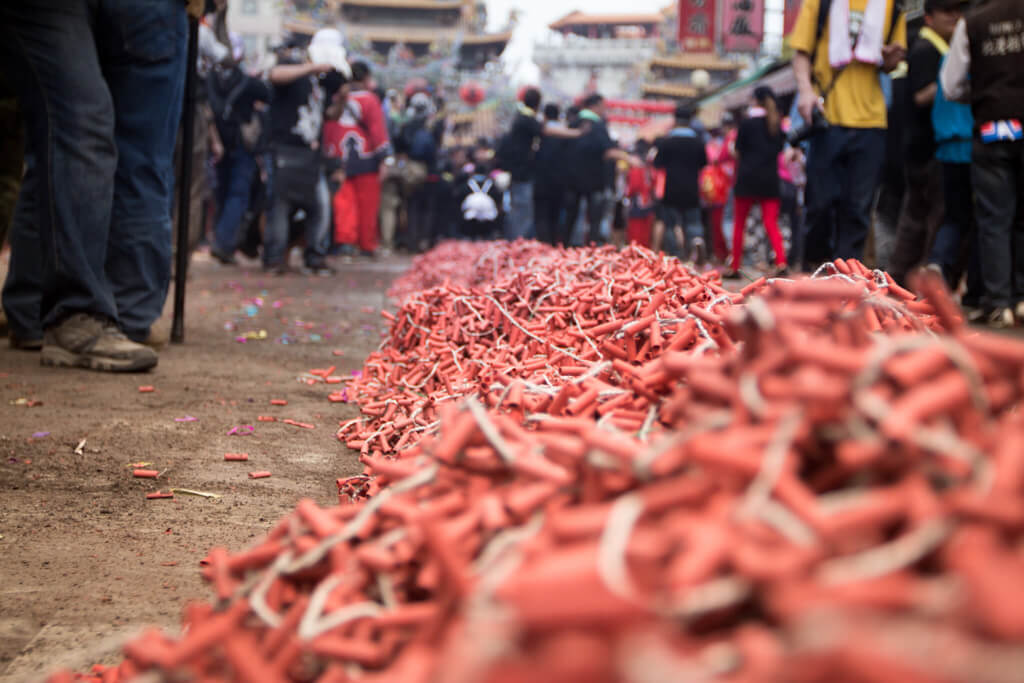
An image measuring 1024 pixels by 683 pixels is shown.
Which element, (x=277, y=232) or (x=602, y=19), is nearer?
(x=277, y=232)

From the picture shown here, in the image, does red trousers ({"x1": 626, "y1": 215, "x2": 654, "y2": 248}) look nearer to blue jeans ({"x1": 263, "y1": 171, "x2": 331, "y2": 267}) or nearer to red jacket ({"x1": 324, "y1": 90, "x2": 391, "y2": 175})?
red jacket ({"x1": 324, "y1": 90, "x2": 391, "y2": 175})

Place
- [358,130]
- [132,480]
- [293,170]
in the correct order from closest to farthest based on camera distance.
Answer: [132,480]
[293,170]
[358,130]

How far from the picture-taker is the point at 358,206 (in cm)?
1156

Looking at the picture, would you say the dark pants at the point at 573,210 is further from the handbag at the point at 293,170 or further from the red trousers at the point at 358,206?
the handbag at the point at 293,170

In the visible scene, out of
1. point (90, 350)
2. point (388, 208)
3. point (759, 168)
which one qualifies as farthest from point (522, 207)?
point (90, 350)

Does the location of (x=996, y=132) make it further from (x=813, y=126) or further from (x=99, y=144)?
(x=99, y=144)

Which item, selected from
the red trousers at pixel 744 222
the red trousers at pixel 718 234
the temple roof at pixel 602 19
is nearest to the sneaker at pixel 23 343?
the red trousers at pixel 744 222

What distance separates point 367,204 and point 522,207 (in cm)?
175

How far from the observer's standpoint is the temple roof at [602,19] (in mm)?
72500

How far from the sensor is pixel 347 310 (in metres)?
6.27

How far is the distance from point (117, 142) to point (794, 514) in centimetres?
359

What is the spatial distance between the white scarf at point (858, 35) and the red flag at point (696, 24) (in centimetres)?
2622

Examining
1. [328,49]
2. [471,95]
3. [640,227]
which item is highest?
[471,95]

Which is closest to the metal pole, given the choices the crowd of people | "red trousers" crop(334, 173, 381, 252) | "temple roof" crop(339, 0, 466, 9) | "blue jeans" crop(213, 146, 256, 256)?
the crowd of people
